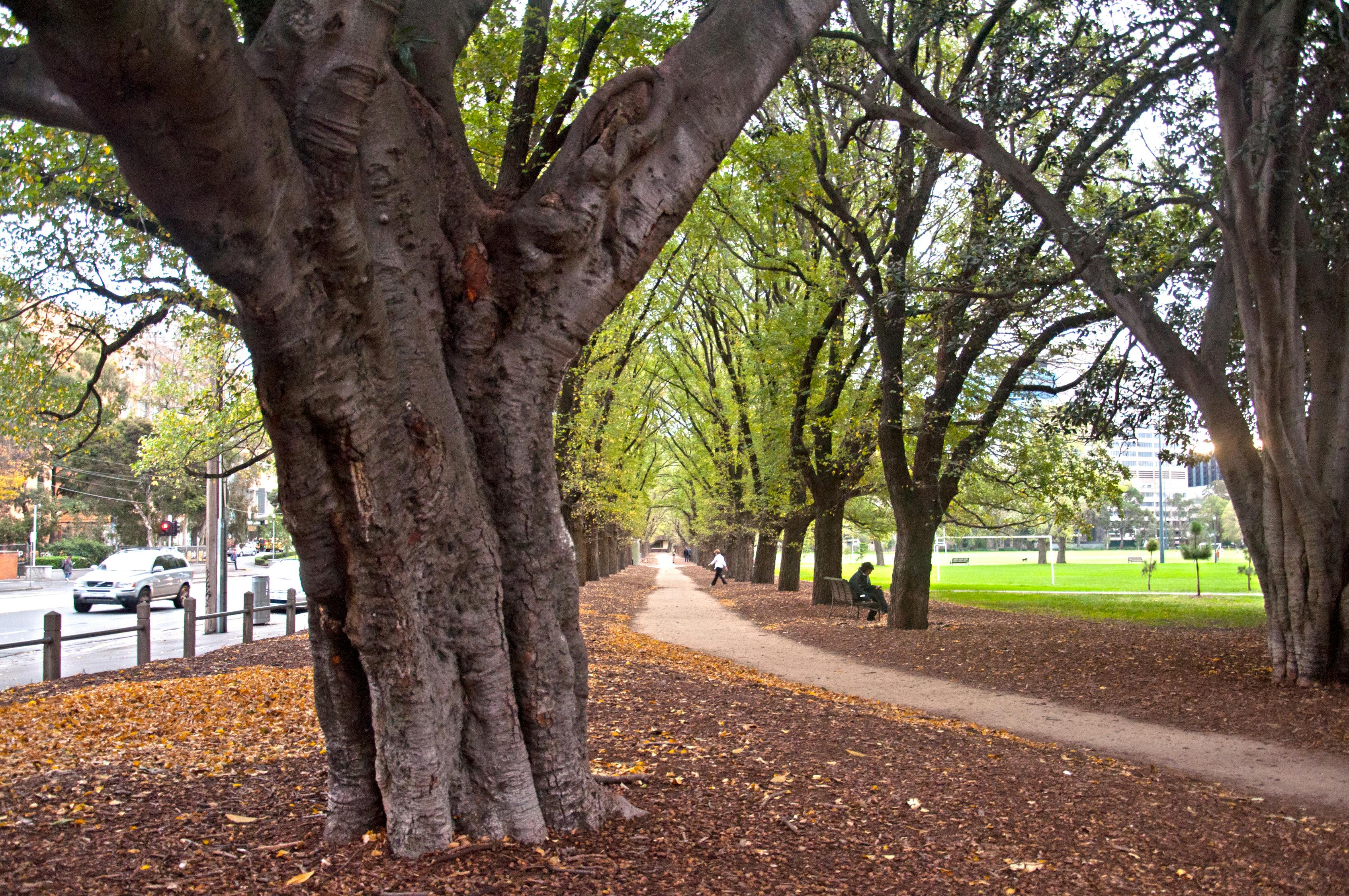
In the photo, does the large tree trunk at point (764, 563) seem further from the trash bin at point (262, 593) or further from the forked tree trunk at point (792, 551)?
the trash bin at point (262, 593)

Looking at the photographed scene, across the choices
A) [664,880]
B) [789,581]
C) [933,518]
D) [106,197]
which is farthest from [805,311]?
[664,880]

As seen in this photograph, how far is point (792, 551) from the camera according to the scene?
26.5 meters

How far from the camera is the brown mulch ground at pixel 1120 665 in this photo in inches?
325

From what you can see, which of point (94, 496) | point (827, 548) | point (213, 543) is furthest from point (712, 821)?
point (94, 496)

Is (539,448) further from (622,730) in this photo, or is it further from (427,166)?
(622,730)

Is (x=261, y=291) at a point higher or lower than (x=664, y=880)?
higher

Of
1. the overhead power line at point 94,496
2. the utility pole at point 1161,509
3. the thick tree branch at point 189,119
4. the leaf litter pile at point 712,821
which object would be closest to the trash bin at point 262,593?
the leaf litter pile at point 712,821

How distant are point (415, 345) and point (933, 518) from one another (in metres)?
12.9

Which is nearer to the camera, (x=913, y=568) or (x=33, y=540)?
(x=913, y=568)

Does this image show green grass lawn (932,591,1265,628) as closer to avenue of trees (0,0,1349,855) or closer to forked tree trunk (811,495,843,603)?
avenue of trees (0,0,1349,855)

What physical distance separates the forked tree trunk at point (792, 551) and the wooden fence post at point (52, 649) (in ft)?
60.1

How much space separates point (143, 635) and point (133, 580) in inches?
556

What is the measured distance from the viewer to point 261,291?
→ 3.20 metres

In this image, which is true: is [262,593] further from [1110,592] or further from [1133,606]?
[1110,592]
